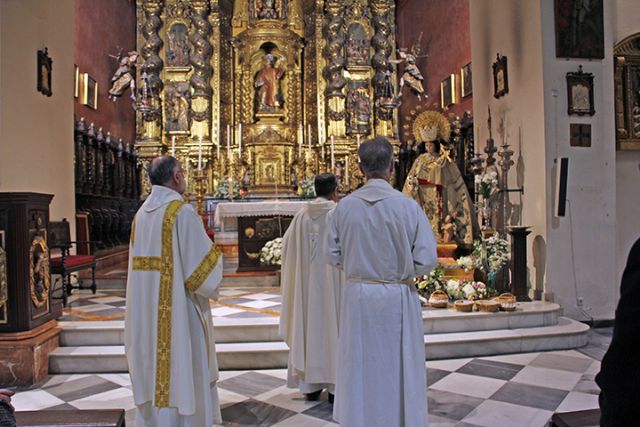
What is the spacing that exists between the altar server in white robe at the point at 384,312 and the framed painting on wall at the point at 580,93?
14.5ft

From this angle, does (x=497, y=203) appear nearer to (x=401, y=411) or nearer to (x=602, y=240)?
(x=602, y=240)

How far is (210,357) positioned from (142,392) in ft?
1.30

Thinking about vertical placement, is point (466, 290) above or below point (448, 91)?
below

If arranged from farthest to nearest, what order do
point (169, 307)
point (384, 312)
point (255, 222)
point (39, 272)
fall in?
1. point (255, 222)
2. point (39, 272)
3. point (169, 307)
4. point (384, 312)

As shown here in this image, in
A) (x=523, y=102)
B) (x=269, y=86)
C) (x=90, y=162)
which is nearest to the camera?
(x=523, y=102)

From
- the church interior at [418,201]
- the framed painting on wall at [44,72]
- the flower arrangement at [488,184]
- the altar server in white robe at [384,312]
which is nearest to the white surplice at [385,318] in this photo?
the altar server in white robe at [384,312]

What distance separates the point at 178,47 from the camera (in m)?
13.6

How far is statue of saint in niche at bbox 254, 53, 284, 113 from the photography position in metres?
13.4

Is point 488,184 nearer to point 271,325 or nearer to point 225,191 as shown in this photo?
point 271,325

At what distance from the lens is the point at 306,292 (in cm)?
382

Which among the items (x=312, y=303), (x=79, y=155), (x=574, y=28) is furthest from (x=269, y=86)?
(x=312, y=303)

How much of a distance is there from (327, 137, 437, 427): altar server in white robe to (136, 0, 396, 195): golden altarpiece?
413 inches

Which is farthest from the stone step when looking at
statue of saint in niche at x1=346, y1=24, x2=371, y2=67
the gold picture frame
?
statue of saint in niche at x1=346, y1=24, x2=371, y2=67

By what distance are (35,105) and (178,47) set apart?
725 cm
